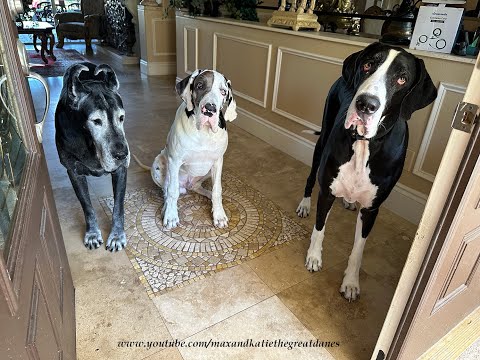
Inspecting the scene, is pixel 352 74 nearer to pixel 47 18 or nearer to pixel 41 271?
pixel 41 271

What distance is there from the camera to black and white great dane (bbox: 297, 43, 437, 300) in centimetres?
→ 130

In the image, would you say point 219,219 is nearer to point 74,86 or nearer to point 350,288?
point 350,288

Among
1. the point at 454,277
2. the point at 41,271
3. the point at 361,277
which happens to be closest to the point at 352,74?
the point at 454,277

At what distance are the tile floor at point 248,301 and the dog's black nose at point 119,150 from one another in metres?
0.62

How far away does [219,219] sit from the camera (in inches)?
89.7

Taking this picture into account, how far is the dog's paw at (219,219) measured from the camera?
2.27 meters

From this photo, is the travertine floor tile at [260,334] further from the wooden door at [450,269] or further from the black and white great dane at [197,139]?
the black and white great dane at [197,139]

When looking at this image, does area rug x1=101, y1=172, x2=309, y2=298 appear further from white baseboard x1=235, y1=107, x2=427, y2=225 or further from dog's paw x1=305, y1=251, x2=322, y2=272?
white baseboard x1=235, y1=107, x2=427, y2=225

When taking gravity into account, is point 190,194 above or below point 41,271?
below

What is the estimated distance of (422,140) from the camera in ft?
7.70

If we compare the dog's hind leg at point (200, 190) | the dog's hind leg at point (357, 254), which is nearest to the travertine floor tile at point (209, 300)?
the dog's hind leg at point (357, 254)

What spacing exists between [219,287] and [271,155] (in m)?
1.86

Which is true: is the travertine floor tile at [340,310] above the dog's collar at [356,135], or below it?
below

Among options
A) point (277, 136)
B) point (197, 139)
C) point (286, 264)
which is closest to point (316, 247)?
point (286, 264)
